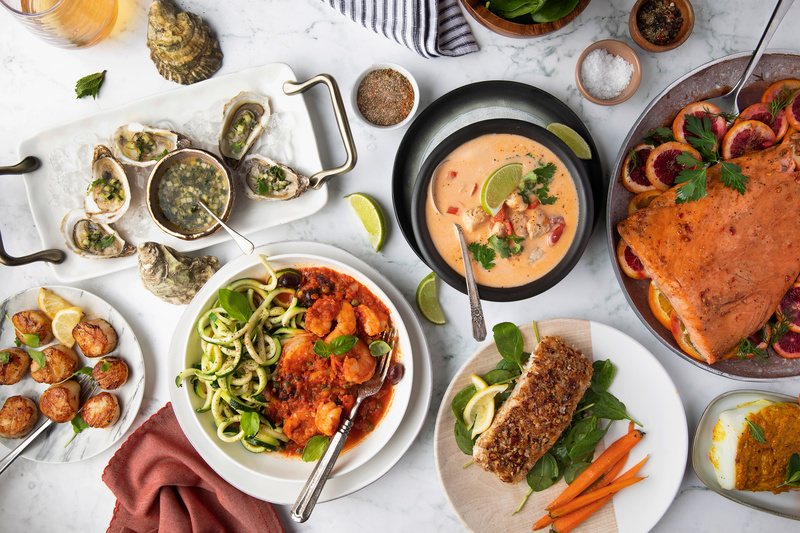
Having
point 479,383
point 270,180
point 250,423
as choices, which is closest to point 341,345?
point 250,423

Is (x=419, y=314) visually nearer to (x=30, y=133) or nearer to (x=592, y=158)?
(x=592, y=158)

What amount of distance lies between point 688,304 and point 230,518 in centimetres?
333

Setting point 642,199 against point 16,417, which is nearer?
point 642,199

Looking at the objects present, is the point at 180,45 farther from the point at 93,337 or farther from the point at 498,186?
the point at 498,186

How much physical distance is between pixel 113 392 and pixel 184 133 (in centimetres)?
189

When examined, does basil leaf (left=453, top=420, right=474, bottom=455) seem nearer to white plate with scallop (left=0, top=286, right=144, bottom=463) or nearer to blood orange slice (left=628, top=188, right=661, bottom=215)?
blood orange slice (left=628, top=188, right=661, bottom=215)

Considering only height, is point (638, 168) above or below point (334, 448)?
above

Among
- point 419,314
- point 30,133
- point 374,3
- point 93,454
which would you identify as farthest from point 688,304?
point 30,133

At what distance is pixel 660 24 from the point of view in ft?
10.0

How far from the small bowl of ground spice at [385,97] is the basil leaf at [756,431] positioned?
9.44 feet

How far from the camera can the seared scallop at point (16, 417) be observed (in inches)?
135

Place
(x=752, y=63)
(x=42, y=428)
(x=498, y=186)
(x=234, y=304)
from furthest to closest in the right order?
(x=42, y=428) → (x=234, y=304) → (x=752, y=63) → (x=498, y=186)

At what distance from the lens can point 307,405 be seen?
3.19 m

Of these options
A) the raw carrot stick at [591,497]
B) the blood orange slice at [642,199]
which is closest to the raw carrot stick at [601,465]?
the raw carrot stick at [591,497]
